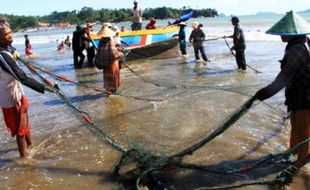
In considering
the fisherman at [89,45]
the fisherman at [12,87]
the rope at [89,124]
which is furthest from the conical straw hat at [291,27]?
the fisherman at [89,45]

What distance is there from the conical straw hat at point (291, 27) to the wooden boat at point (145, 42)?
35.6 feet

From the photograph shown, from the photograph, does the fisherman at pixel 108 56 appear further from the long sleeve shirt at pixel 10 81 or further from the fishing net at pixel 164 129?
the long sleeve shirt at pixel 10 81

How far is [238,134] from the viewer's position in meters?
6.22

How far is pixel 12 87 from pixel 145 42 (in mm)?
11603

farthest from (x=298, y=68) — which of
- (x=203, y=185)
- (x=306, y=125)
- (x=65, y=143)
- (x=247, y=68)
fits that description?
(x=247, y=68)

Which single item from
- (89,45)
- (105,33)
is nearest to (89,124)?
(105,33)

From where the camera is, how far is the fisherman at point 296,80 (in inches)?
172

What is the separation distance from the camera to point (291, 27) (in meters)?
4.57

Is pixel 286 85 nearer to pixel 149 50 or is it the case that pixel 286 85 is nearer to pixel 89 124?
pixel 89 124

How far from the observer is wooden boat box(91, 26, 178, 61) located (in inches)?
625

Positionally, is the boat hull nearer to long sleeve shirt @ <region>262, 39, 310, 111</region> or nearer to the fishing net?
the fishing net

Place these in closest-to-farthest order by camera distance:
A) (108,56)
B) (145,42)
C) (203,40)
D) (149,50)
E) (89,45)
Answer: (108,56) → (203,40) → (89,45) → (149,50) → (145,42)

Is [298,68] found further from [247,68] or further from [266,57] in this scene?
[266,57]

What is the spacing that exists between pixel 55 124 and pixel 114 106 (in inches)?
59.3
